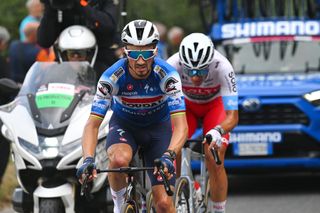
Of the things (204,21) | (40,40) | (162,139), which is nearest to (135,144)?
(162,139)

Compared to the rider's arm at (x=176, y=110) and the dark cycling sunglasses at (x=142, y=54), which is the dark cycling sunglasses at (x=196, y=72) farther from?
the dark cycling sunglasses at (x=142, y=54)

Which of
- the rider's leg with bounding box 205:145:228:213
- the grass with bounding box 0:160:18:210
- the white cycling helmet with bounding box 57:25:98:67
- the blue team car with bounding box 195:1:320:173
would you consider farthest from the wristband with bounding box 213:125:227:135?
the grass with bounding box 0:160:18:210

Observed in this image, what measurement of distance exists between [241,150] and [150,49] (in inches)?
197

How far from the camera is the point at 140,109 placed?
29.5 feet

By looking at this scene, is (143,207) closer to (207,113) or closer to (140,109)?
(140,109)

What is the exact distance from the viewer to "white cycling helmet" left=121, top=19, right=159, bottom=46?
8.49 m

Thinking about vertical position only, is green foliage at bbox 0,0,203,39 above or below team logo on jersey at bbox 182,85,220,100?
below

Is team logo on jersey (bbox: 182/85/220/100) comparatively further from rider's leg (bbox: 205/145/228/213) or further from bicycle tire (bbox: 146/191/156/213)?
Answer: bicycle tire (bbox: 146/191/156/213)

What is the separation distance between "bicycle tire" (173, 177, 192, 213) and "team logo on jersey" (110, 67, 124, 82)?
4.11 ft

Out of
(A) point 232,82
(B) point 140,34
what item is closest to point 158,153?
(B) point 140,34

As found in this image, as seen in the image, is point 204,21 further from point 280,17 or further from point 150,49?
point 150,49

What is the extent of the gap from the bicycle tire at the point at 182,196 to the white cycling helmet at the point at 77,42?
7.09ft

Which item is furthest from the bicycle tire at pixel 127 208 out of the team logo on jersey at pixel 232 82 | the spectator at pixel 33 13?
the spectator at pixel 33 13

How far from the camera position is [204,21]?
17.7m
